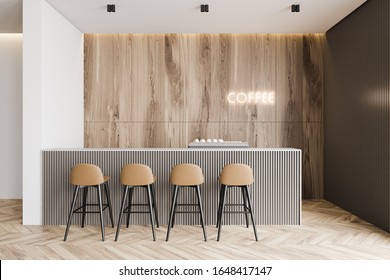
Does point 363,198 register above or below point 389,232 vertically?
above

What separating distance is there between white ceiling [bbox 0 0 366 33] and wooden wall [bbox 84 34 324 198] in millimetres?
281

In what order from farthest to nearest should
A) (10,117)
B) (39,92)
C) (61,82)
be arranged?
(10,117) < (61,82) < (39,92)

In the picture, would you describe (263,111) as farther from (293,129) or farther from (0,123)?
(0,123)

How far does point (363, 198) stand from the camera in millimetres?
4641

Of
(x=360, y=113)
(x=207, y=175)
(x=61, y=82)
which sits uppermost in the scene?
(x=61, y=82)

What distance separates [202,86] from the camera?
239 inches

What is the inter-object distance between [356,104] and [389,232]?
1775 mm

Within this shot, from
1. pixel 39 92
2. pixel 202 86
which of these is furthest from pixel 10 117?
pixel 202 86

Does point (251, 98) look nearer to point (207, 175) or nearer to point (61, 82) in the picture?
point (207, 175)

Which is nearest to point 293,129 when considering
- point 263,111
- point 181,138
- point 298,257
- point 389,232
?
point 263,111

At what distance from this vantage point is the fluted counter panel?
437 cm

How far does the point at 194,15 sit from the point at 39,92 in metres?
2.45

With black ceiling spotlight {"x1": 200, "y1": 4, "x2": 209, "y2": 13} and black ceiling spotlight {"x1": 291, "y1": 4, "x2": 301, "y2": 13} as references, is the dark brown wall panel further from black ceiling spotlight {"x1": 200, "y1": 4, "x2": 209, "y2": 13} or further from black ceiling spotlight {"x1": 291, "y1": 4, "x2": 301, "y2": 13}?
black ceiling spotlight {"x1": 200, "y1": 4, "x2": 209, "y2": 13}

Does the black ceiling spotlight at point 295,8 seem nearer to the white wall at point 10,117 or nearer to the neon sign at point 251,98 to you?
the neon sign at point 251,98
